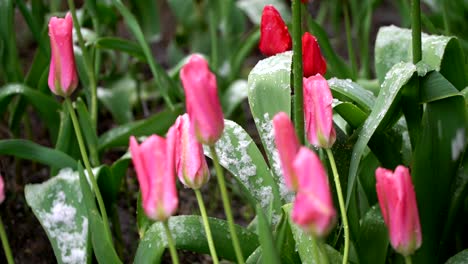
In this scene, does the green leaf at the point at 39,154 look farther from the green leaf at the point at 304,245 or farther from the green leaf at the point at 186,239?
the green leaf at the point at 304,245

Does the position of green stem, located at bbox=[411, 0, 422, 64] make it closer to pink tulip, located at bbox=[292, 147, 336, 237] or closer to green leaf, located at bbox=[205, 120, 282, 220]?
green leaf, located at bbox=[205, 120, 282, 220]

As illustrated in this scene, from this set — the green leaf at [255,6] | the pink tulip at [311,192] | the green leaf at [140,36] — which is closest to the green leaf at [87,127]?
the green leaf at [140,36]

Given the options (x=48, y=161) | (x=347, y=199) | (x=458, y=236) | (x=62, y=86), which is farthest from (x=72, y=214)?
(x=458, y=236)

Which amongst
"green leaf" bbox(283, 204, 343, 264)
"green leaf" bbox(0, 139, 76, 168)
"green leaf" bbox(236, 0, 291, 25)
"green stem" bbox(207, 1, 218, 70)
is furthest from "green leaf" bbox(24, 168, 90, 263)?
"green leaf" bbox(236, 0, 291, 25)

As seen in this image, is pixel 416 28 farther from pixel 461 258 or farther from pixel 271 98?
pixel 461 258

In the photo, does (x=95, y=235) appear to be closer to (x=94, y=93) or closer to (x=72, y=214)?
(x=72, y=214)

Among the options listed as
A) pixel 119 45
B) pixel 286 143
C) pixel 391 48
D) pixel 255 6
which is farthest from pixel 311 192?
pixel 255 6
